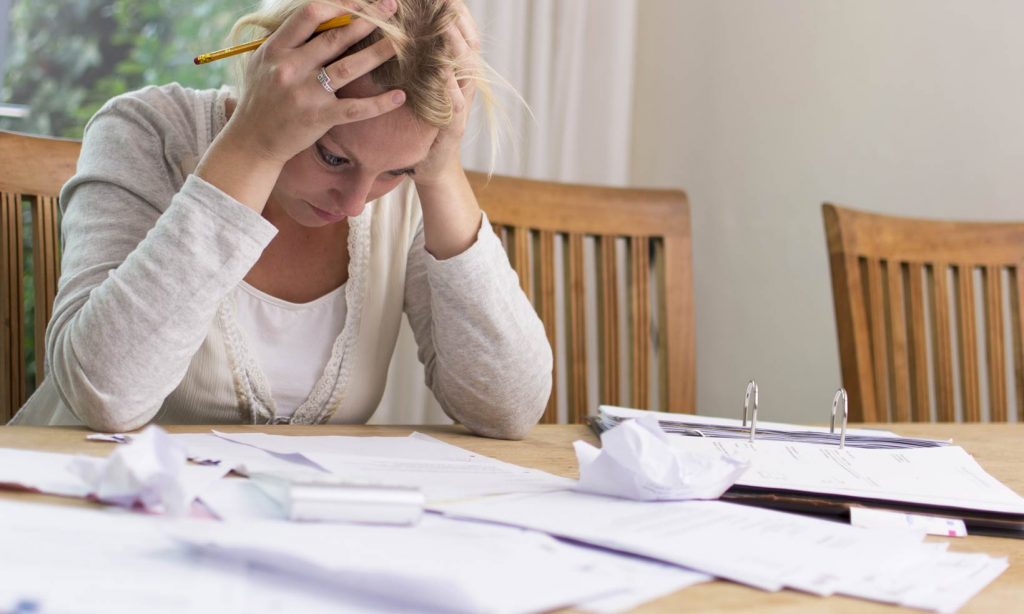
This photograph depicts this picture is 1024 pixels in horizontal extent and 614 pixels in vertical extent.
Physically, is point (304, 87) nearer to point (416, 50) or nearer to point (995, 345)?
point (416, 50)

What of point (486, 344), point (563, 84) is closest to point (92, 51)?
point (563, 84)

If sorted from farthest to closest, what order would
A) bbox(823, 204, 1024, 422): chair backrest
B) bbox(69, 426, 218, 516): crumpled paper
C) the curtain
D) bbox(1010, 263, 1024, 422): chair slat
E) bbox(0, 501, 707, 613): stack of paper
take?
the curtain < bbox(1010, 263, 1024, 422): chair slat < bbox(823, 204, 1024, 422): chair backrest < bbox(69, 426, 218, 516): crumpled paper < bbox(0, 501, 707, 613): stack of paper

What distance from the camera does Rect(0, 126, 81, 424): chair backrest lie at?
1.10m

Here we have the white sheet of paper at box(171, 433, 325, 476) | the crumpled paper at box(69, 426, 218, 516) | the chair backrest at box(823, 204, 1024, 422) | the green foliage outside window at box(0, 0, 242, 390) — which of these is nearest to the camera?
the crumpled paper at box(69, 426, 218, 516)

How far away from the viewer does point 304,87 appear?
0.88 m

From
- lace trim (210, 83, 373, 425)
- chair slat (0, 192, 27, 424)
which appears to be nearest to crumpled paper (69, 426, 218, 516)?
lace trim (210, 83, 373, 425)

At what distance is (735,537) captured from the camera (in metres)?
0.60

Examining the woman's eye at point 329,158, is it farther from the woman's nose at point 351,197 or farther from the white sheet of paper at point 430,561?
the white sheet of paper at point 430,561

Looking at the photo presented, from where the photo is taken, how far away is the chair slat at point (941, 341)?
5.25 ft

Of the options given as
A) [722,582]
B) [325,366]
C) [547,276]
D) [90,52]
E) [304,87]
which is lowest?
[722,582]

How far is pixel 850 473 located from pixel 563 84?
63.7 inches

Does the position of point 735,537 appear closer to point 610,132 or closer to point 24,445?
point 24,445

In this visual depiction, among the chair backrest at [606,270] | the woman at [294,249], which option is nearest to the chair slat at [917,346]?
the chair backrest at [606,270]

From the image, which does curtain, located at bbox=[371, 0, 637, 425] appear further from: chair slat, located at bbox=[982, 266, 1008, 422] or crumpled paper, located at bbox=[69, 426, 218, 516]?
crumpled paper, located at bbox=[69, 426, 218, 516]
